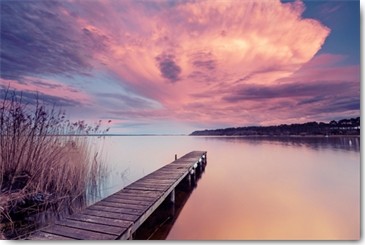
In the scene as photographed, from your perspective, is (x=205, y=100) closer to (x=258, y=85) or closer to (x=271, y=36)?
(x=258, y=85)

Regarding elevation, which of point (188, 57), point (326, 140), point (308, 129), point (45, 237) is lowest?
point (45, 237)

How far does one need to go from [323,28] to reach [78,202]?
→ 337cm

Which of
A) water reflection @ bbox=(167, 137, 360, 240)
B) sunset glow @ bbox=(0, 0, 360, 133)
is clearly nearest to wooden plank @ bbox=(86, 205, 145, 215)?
water reflection @ bbox=(167, 137, 360, 240)

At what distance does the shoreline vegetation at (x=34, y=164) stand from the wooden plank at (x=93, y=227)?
79cm

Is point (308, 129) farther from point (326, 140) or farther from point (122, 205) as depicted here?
point (122, 205)

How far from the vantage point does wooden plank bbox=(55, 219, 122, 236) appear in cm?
167

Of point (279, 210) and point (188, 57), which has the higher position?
point (188, 57)

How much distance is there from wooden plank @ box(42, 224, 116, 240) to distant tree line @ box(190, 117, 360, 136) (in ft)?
7.48

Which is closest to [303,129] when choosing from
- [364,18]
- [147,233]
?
[364,18]

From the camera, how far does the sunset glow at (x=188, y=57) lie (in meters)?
2.62

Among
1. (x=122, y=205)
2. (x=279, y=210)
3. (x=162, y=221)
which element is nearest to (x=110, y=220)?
(x=122, y=205)

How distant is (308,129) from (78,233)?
2847mm

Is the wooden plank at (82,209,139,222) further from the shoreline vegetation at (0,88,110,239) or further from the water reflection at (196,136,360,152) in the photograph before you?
the water reflection at (196,136,360,152)

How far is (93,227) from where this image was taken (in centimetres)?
174
